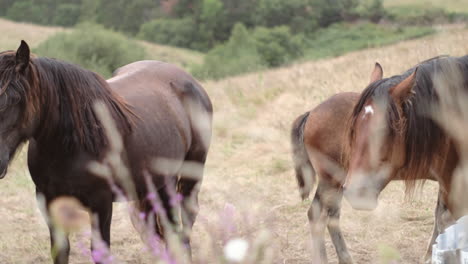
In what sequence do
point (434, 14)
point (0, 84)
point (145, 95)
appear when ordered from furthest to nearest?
point (434, 14) → point (145, 95) → point (0, 84)

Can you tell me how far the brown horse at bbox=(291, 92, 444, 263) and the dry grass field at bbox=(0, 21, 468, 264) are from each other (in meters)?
0.25

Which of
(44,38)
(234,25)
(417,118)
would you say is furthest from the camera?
(234,25)

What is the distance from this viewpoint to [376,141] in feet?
9.70

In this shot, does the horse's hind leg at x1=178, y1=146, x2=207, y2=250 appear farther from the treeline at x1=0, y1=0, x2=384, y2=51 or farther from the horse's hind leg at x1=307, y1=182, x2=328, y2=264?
the treeline at x1=0, y1=0, x2=384, y2=51

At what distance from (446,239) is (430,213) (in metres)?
3.35

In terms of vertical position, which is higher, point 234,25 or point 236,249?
point 236,249

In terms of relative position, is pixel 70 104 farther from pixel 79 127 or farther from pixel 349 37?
pixel 349 37

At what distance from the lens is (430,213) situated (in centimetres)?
521

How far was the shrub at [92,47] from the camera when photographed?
24.4 m

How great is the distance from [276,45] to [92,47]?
12.9 m

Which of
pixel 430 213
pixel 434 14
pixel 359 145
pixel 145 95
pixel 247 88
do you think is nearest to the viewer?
pixel 359 145

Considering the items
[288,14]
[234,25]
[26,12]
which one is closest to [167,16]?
[234,25]

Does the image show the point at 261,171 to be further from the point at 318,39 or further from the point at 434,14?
the point at 318,39

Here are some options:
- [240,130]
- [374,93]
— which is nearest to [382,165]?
[374,93]
